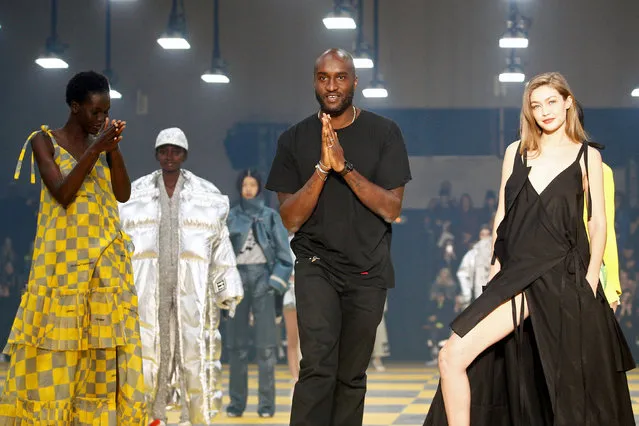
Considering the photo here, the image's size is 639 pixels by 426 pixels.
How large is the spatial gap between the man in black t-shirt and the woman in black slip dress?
0.48 metres

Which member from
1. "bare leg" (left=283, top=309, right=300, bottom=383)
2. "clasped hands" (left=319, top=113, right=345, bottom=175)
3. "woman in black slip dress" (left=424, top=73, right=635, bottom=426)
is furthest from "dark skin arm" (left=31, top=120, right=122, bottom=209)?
"bare leg" (left=283, top=309, right=300, bottom=383)

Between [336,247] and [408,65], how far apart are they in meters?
8.76

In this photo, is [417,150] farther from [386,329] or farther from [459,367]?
[459,367]

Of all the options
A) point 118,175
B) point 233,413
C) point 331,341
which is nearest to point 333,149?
point 331,341

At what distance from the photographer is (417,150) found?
1366cm

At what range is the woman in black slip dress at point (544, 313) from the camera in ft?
14.8

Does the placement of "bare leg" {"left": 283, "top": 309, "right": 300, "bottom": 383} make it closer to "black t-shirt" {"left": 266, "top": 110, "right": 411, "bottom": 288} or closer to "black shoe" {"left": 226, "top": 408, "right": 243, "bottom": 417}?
"black shoe" {"left": 226, "top": 408, "right": 243, "bottom": 417}

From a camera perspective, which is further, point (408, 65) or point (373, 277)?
point (408, 65)

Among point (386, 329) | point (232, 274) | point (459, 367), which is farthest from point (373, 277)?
point (386, 329)

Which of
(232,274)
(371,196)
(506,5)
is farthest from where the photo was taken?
(506,5)

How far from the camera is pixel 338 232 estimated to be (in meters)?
4.93

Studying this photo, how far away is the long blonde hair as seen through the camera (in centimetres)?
471

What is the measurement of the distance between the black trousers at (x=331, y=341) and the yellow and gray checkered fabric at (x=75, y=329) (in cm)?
81

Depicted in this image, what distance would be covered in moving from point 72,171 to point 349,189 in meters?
1.15
